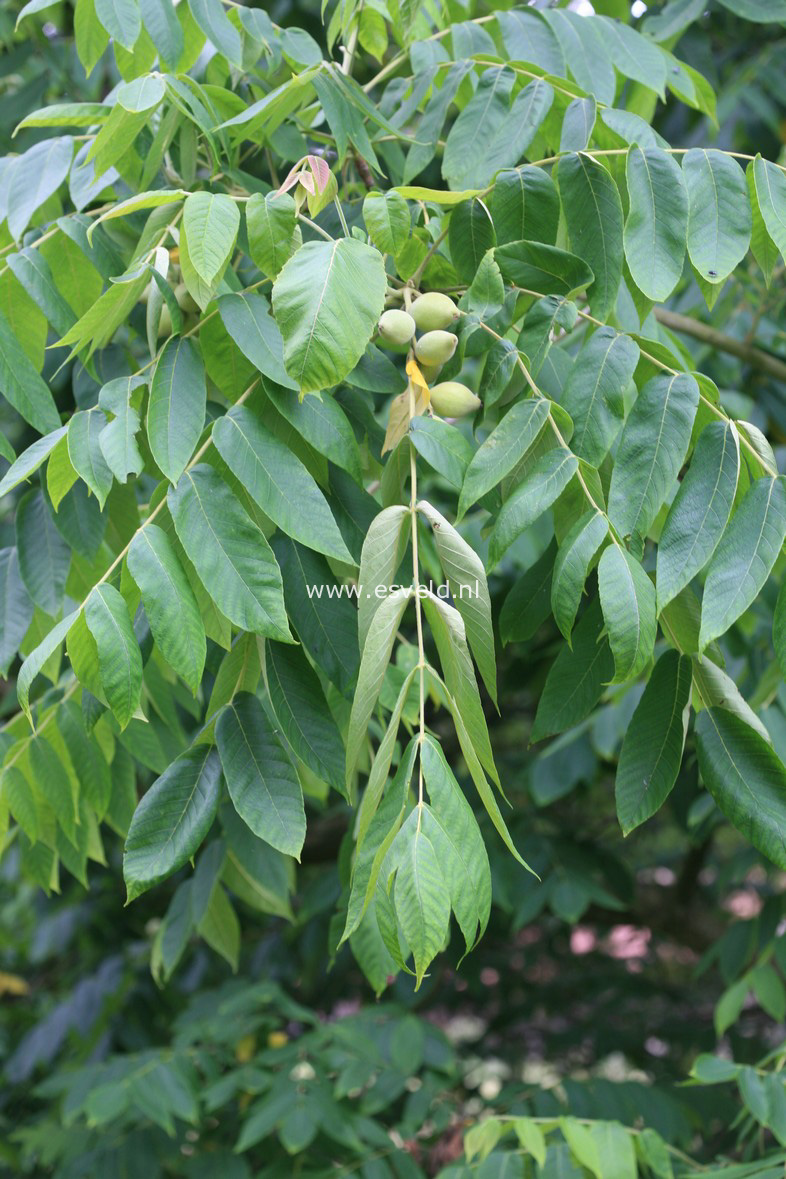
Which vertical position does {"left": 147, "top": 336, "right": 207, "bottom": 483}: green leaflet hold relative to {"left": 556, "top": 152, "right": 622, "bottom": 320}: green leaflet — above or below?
above

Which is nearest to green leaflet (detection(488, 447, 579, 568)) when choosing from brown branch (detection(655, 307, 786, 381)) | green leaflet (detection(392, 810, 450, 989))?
green leaflet (detection(392, 810, 450, 989))

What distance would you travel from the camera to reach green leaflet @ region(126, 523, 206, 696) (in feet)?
3.46

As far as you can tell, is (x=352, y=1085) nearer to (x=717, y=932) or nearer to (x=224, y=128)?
(x=224, y=128)

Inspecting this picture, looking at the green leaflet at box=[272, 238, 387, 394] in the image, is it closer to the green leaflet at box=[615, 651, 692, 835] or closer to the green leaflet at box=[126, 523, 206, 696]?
the green leaflet at box=[126, 523, 206, 696]

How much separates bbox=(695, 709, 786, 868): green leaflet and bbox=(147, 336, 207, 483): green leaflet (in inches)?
24.3

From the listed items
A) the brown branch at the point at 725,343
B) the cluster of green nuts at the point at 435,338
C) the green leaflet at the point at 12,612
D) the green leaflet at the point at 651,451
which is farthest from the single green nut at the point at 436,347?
the brown branch at the point at 725,343

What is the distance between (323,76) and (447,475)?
661 mm

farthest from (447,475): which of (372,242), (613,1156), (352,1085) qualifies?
(352,1085)

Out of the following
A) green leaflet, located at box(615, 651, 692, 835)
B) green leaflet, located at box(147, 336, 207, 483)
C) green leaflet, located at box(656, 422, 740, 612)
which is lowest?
green leaflet, located at box(615, 651, 692, 835)

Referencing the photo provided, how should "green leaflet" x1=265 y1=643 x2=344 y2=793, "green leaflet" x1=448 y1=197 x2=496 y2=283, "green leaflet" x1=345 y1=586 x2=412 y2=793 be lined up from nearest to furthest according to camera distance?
"green leaflet" x1=345 y1=586 x2=412 y2=793
"green leaflet" x1=265 y1=643 x2=344 y2=793
"green leaflet" x1=448 y1=197 x2=496 y2=283

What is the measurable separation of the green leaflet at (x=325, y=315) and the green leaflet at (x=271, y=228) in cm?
12

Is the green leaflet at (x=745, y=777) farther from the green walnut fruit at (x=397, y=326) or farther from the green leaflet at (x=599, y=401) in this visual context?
the green walnut fruit at (x=397, y=326)

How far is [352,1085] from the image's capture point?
2.42 metres

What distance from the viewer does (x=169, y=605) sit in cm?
107
